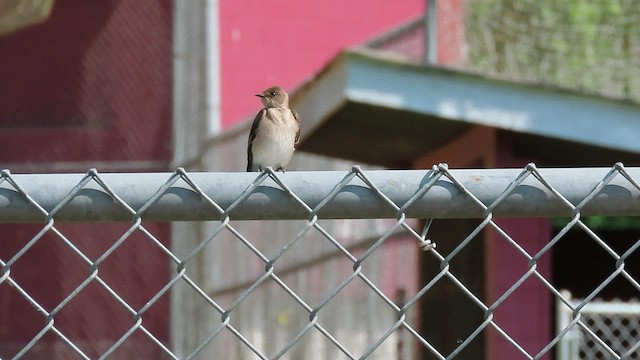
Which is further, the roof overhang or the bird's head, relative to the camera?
the roof overhang

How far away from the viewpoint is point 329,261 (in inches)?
328

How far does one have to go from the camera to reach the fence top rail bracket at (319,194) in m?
2.16

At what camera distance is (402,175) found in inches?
87.0

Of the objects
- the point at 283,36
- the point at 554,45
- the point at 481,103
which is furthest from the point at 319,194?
the point at 283,36

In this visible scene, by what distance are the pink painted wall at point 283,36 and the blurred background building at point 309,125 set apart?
2 cm

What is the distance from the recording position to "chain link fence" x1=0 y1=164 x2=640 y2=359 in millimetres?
2166

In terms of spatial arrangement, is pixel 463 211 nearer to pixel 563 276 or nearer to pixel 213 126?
pixel 213 126

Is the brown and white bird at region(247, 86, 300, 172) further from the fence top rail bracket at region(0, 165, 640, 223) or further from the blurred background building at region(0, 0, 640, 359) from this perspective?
the fence top rail bracket at region(0, 165, 640, 223)

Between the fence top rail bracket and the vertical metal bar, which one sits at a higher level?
the vertical metal bar

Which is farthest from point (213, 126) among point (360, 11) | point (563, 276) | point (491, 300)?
point (491, 300)

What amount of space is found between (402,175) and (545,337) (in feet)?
17.4

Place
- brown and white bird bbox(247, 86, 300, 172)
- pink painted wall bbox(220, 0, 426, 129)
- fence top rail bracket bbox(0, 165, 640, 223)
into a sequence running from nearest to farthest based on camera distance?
fence top rail bracket bbox(0, 165, 640, 223) → brown and white bird bbox(247, 86, 300, 172) → pink painted wall bbox(220, 0, 426, 129)

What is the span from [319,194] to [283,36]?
1034 cm

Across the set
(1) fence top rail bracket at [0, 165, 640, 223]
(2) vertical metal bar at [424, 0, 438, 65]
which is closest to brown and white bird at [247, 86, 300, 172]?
(2) vertical metal bar at [424, 0, 438, 65]
